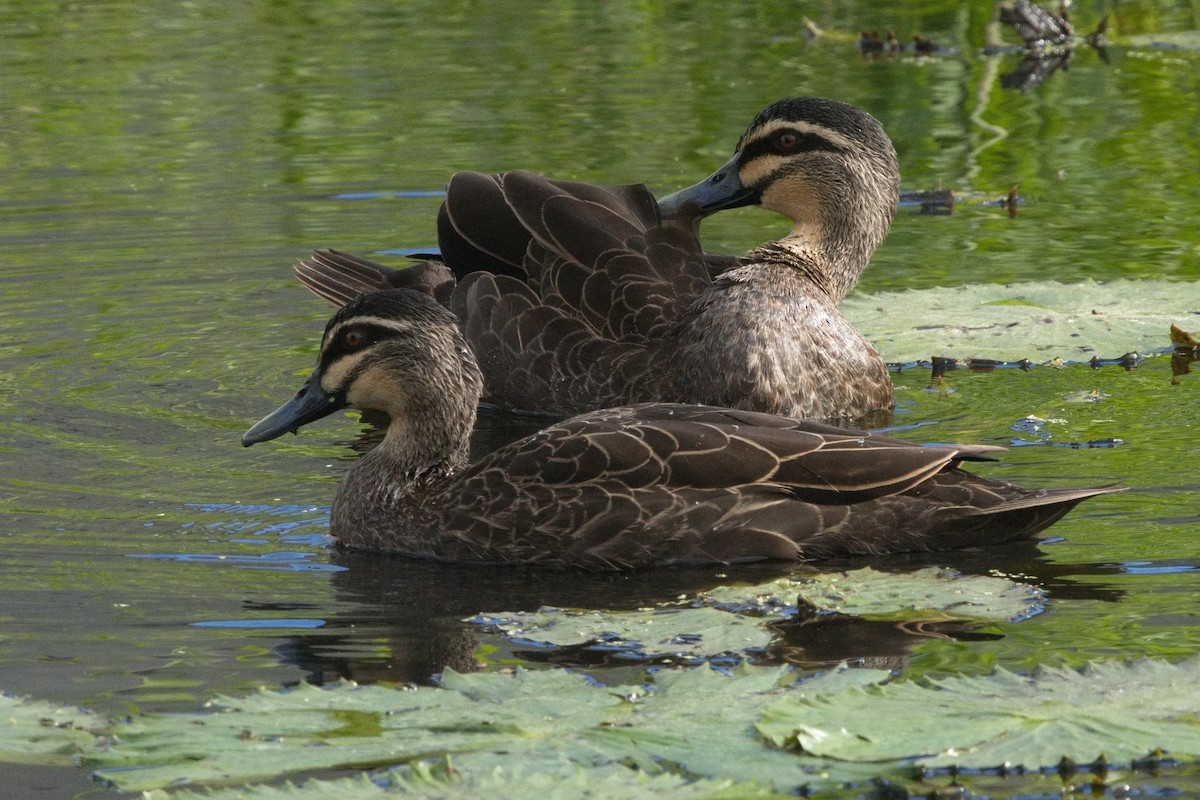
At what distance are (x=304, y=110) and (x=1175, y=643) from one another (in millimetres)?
11760

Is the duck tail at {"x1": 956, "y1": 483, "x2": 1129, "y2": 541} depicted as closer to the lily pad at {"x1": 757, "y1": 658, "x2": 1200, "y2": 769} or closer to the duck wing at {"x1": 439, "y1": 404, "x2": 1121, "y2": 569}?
the duck wing at {"x1": 439, "y1": 404, "x2": 1121, "y2": 569}

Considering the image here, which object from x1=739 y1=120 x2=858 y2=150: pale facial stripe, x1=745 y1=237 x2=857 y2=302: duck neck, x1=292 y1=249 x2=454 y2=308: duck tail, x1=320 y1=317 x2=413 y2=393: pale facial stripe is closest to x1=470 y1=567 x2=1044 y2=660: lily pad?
x1=320 y1=317 x2=413 y2=393: pale facial stripe

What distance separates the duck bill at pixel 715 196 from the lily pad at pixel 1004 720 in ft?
17.7

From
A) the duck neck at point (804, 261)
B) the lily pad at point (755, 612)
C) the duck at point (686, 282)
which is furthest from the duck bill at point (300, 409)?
the duck neck at point (804, 261)

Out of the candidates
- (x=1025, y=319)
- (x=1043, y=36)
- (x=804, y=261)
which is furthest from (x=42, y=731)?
(x=1043, y=36)

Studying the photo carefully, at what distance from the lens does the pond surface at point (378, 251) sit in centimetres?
665

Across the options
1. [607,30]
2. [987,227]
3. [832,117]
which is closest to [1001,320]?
[832,117]

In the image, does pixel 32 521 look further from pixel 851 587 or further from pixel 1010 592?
pixel 1010 592

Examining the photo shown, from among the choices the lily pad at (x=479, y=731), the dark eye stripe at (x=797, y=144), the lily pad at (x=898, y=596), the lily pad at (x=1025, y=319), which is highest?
the dark eye stripe at (x=797, y=144)

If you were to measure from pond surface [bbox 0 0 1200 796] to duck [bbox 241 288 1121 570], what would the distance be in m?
0.13

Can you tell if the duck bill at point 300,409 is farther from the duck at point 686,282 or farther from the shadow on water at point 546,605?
the duck at point 686,282

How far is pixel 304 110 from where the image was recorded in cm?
1656

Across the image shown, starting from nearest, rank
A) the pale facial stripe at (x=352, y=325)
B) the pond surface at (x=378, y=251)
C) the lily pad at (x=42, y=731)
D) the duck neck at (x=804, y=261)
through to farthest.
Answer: the lily pad at (x=42, y=731)
the pond surface at (x=378, y=251)
the pale facial stripe at (x=352, y=325)
the duck neck at (x=804, y=261)

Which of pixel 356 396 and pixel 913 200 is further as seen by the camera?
pixel 913 200
